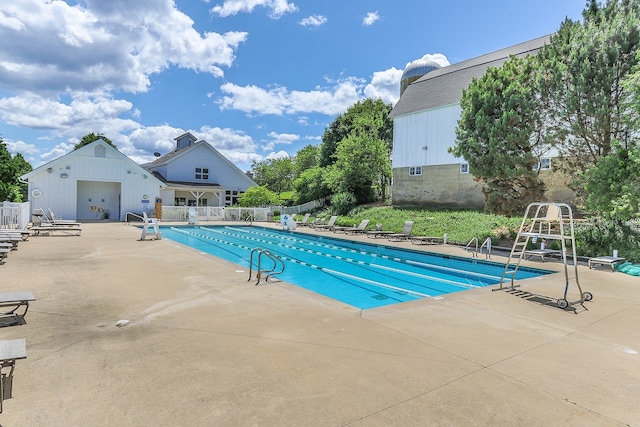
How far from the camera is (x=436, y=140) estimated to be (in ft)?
78.6

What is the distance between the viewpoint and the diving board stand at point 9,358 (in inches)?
97.4

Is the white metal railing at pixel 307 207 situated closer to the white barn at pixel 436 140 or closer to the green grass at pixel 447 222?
the green grass at pixel 447 222

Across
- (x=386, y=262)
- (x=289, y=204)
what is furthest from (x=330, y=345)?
(x=289, y=204)

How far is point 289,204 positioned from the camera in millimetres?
36438

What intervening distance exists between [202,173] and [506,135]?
2648cm

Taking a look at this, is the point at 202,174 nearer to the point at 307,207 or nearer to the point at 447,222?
the point at 307,207

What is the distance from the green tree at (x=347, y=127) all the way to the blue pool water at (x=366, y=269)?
18063mm

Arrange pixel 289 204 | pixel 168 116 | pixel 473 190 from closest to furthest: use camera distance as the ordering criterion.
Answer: pixel 473 190 → pixel 168 116 → pixel 289 204

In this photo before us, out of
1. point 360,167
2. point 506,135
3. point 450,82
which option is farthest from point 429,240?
point 450,82

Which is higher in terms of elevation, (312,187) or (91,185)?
(312,187)

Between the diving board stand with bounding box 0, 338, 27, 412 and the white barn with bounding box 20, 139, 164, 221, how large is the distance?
2484 cm

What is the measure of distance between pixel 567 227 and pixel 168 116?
104ft

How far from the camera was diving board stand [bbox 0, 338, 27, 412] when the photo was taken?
2.47m

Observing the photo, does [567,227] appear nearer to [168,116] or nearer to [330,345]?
[330,345]
